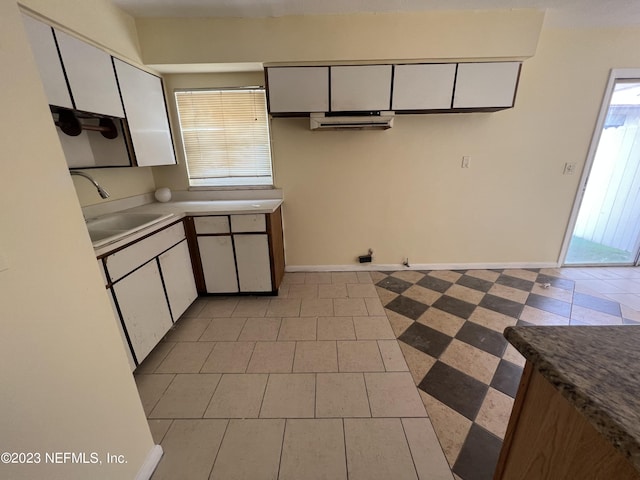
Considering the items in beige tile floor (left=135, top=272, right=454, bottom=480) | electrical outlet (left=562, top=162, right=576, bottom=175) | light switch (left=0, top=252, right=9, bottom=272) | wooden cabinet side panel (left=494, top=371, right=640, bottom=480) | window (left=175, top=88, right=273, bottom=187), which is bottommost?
beige tile floor (left=135, top=272, right=454, bottom=480)

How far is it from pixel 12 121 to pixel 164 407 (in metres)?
1.55

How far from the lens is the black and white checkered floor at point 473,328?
134cm

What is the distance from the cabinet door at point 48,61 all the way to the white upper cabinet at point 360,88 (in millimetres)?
1829

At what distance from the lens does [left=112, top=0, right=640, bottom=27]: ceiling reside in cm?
195

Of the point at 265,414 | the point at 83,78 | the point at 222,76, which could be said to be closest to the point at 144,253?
the point at 83,78

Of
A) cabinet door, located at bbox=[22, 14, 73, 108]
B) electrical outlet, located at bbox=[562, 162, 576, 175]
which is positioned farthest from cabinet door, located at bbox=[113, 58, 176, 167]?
electrical outlet, located at bbox=[562, 162, 576, 175]

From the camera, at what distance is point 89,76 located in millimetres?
1661

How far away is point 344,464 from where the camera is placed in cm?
121

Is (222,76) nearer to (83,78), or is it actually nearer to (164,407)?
(83,78)

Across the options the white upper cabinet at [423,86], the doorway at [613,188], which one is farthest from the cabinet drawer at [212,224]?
the doorway at [613,188]

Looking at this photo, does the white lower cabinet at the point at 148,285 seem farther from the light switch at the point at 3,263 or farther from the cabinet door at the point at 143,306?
the light switch at the point at 3,263

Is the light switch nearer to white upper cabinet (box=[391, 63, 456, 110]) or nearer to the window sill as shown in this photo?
the window sill

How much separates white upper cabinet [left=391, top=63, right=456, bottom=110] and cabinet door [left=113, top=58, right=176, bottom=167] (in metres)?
2.18

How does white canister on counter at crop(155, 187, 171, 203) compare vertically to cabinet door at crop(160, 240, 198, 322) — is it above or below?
above
